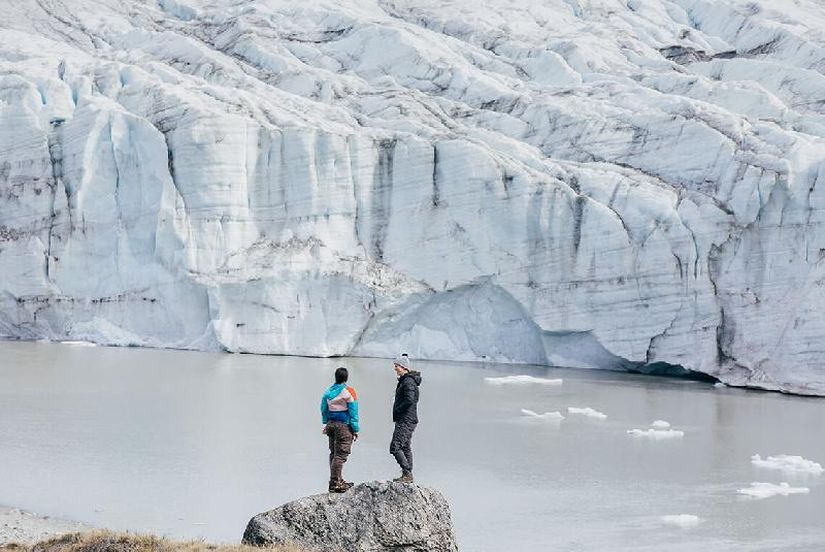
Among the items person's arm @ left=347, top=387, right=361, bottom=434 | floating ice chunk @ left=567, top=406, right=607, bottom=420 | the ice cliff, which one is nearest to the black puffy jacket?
person's arm @ left=347, top=387, right=361, bottom=434

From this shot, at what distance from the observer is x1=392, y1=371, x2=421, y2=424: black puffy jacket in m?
7.77

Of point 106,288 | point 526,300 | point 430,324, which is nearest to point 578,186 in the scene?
point 526,300

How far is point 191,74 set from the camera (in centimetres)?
3328

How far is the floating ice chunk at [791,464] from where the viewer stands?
45.5ft

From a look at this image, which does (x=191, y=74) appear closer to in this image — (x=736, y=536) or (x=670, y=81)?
(x=670, y=81)

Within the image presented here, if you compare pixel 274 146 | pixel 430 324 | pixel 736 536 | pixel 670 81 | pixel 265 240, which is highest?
pixel 670 81

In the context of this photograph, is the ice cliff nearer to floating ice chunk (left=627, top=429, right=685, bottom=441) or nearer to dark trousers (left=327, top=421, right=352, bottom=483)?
floating ice chunk (left=627, top=429, right=685, bottom=441)

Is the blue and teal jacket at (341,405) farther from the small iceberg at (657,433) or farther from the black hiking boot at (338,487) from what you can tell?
the small iceberg at (657,433)

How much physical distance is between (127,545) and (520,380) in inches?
636

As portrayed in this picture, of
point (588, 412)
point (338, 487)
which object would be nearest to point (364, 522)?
point (338, 487)

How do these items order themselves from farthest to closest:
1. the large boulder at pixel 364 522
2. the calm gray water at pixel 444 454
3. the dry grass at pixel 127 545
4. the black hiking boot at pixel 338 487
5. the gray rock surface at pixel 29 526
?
the calm gray water at pixel 444 454 < the gray rock surface at pixel 29 526 < the black hiking boot at pixel 338 487 < the large boulder at pixel 364 522 < the dry grass at pixel 127 545

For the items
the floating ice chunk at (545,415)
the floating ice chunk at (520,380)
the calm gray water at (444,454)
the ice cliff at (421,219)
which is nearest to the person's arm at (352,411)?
the calm gray water at (444,454)

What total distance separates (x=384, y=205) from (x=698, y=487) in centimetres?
1604

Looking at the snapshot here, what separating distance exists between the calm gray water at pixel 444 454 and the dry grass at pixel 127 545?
1.93 metres
